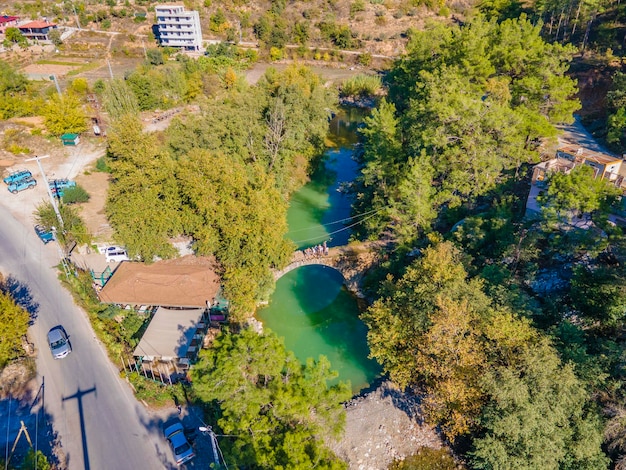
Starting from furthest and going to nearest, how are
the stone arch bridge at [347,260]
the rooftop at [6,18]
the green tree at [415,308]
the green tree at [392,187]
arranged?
the rooftop at [6,18], the stone arch bridge at [347,260], the green tree at [392,187], the green tree at [415,308]

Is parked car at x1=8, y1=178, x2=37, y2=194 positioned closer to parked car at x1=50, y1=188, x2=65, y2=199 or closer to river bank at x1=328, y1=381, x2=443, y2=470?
parked car at x1=50, y1=188, x2=65, y2=199

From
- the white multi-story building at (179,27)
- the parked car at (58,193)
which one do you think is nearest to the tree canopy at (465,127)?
the parked car at (58,193)

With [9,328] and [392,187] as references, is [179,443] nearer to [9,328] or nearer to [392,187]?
[9,328]

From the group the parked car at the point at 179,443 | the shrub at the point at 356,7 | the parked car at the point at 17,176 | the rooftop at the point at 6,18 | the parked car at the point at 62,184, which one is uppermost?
the shrub at the point at 356,7

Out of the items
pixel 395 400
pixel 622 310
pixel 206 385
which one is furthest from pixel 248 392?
pixel 622 310

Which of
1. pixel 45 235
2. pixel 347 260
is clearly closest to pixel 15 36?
pixel 45 235

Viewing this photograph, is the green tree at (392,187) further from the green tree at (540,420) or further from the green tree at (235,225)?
the green tree at (540,420)

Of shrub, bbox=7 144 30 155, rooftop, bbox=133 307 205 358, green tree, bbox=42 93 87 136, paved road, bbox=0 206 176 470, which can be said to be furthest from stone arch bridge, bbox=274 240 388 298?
shrub, bbox=7 144 30 155
